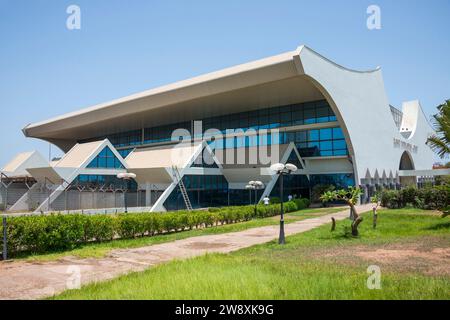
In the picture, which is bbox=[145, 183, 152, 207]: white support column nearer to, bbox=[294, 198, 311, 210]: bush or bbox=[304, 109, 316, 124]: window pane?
bbox=[294, 198, 311, 210]: bush

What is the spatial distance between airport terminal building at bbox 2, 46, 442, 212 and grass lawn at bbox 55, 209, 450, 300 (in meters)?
17.5

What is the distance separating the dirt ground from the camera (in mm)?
8875

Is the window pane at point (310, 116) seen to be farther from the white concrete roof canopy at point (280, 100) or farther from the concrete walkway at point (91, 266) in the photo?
the concrete walkway at point (91, 266)

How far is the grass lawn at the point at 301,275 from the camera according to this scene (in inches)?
257

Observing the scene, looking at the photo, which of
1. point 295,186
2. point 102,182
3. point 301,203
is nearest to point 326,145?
point 295,186

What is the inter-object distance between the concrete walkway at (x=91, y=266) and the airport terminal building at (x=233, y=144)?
13070 millimetres

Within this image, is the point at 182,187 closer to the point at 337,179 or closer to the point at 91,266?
the point at 337,179

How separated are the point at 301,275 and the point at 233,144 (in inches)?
1279

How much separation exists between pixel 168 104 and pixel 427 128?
162 feet

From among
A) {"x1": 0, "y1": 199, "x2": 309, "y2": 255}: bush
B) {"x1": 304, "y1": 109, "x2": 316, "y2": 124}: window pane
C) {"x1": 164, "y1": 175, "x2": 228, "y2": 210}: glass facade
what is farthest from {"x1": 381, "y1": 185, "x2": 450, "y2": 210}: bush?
{"x1": 0, "y1": 199, "x2": 309, "y2": 255}: bush

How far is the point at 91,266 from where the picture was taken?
10.4m

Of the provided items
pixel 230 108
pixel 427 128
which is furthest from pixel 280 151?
pixel 427 128

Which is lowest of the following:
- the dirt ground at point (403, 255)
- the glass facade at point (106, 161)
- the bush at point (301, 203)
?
the bush at point (301, 203)

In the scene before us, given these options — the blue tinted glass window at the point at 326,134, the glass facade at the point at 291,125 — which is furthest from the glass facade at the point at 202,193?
the blue tinted glass window at the point at 326,134
